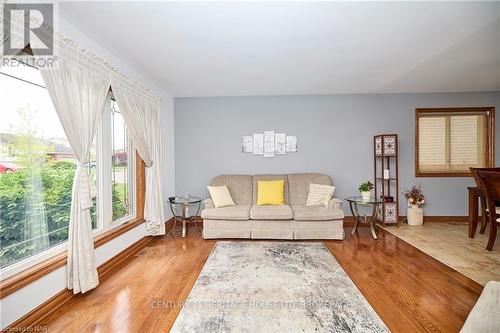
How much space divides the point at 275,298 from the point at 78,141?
2344 millimetres

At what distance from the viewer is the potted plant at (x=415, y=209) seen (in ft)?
15.0

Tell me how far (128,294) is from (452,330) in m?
2.73

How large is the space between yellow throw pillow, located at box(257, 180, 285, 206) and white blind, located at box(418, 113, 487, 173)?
9.63 feet

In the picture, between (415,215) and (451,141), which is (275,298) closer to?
(415,215)

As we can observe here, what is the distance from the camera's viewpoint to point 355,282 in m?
2.52

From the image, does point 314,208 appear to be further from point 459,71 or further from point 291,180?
point 459,71

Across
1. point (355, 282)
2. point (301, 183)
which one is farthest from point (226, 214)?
point (355, 282)

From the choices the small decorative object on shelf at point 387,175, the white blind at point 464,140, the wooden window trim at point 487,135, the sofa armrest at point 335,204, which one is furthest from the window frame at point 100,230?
the white blind at point 464,140

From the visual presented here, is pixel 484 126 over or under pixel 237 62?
under

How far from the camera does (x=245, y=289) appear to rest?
2377 millimetres

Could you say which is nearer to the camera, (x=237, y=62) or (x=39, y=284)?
(x=39, y=284)

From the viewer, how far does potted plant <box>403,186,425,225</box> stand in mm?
4567

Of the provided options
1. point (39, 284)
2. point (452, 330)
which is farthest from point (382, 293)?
point (39, 284)

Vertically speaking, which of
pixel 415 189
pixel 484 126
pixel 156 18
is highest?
pixel 156 18
